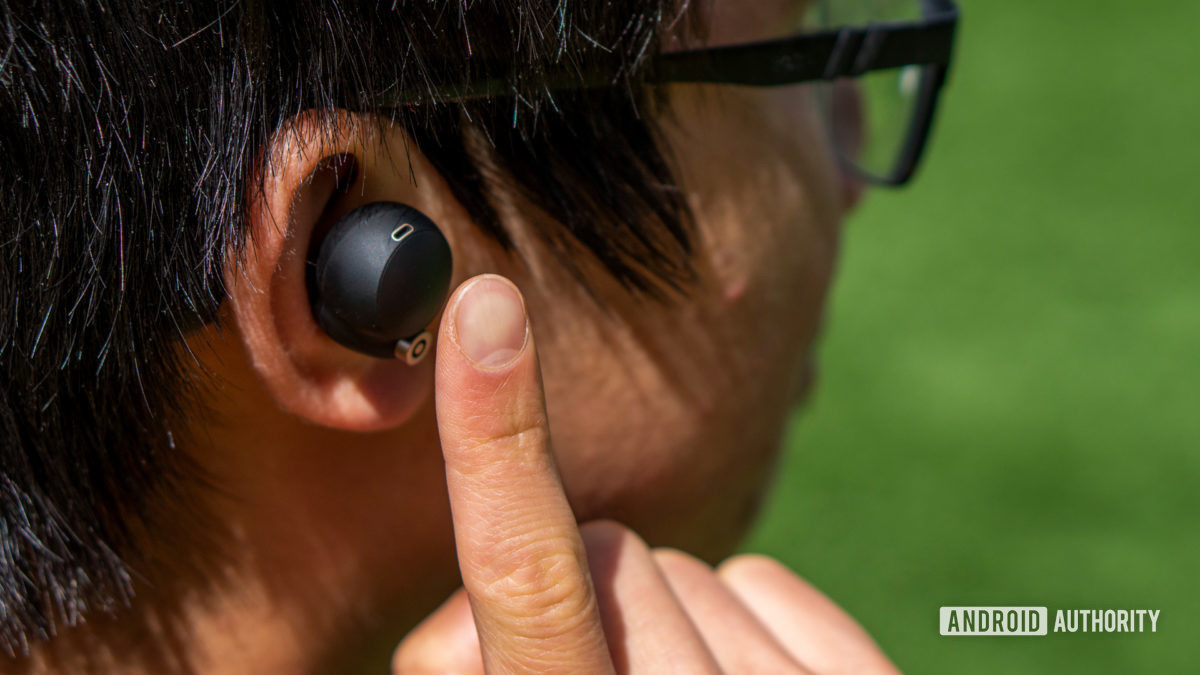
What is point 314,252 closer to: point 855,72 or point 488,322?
point 488,322

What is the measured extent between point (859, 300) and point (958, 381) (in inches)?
19.5

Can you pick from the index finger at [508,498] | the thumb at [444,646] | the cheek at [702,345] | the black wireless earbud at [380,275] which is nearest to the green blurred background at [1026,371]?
the cheek at [702,345]

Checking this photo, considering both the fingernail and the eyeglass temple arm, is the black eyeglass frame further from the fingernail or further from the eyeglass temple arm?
the fingernail

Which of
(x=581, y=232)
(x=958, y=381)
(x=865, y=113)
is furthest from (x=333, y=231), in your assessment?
(x=958, y=381)

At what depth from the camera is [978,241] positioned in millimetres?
3992

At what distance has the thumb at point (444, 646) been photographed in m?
1.00

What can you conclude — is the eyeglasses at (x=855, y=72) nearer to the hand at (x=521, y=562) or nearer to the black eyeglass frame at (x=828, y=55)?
the black eyeglass frame at (x=828, y=55)

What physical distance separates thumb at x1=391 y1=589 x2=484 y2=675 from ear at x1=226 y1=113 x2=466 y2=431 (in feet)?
0.66

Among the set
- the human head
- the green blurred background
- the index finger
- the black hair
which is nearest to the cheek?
the human head

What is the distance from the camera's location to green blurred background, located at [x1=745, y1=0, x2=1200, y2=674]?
294 cm

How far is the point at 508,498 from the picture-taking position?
2.67ft

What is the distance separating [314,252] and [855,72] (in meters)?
0.59

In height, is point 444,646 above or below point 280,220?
below

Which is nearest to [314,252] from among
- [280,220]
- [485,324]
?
[280,220]
